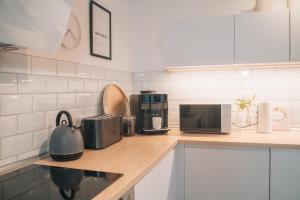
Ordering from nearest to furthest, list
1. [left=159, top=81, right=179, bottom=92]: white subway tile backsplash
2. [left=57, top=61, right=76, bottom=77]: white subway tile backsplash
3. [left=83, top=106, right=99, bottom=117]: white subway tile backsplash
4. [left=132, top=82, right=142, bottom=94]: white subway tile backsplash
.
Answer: [left=57, top=61, right=76, bottom=77]: white subway tile backsplash < [left=83, top=106, right=99, bottom=117]: white subway tile backsplash < [left=159, top=81, right=179, bottom=92]: white subway tile backsplash < [left=132, top=82, right=142, bottom=94]: white subway tile backsplash

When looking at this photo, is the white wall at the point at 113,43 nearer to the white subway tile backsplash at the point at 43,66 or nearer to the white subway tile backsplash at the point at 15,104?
the white subway tile backsplash at the point at 43,66

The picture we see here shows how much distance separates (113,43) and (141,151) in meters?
1.04

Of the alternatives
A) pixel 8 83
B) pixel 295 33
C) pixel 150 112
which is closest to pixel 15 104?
pixel 8 83

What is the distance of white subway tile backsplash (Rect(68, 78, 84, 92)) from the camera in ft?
4.87

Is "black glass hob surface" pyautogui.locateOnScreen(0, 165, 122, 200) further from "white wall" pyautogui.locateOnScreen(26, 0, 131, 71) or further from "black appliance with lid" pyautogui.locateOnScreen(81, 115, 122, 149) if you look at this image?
"white wall" pyautogui.locateOnScreen(26, 0, 131, 71)

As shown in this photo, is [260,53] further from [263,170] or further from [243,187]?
[243,187]

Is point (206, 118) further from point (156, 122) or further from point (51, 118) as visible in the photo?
point (51, 118)

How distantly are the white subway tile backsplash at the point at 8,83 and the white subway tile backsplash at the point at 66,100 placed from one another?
0.29 metres

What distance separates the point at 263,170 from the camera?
1549mm

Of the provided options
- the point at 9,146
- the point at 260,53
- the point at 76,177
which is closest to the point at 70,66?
the point at 9,146

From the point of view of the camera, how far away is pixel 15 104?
1.12m

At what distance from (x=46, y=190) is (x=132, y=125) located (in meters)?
0.98

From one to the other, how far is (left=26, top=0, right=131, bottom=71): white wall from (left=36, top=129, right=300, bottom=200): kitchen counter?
0.58 metres

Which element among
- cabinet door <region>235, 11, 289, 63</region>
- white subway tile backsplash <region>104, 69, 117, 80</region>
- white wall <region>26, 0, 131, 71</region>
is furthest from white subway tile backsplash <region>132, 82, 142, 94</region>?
cabinet door <region>235, 11, 289, 63</region>
